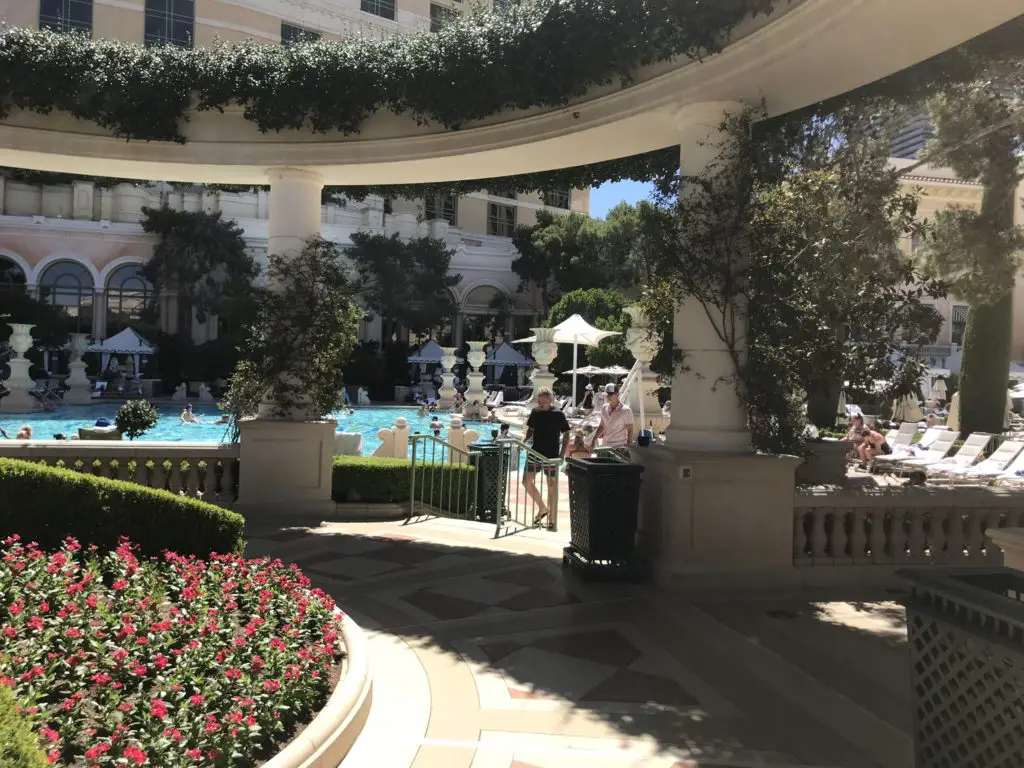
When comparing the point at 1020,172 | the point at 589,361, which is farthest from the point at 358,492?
the point at 589,361

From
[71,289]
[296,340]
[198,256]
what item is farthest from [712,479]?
[71,289]

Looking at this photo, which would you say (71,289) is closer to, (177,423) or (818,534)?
(177,423)

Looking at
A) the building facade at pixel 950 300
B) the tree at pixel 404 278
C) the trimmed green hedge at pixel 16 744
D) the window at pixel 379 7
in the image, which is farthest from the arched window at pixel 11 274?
the building facade at pixel 950 300

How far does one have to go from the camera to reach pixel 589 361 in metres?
30.5

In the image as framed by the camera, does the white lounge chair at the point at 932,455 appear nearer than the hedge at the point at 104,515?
No

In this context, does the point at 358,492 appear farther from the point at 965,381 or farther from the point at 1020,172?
the point at 965,381

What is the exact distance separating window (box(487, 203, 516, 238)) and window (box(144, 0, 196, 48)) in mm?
19525

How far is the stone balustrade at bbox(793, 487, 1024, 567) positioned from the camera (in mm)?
6320

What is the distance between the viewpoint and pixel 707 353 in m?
6.18

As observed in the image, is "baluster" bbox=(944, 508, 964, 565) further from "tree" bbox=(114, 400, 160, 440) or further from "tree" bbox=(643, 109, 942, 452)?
"tree" bbox=(114, 400, 160, 440)

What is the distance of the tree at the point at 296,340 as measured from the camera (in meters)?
8.35

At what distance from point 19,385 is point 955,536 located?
27911 mm

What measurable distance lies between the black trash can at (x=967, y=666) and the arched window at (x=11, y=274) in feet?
128

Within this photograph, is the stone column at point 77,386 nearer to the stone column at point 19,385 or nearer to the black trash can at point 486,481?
the stone column at point 19,385
